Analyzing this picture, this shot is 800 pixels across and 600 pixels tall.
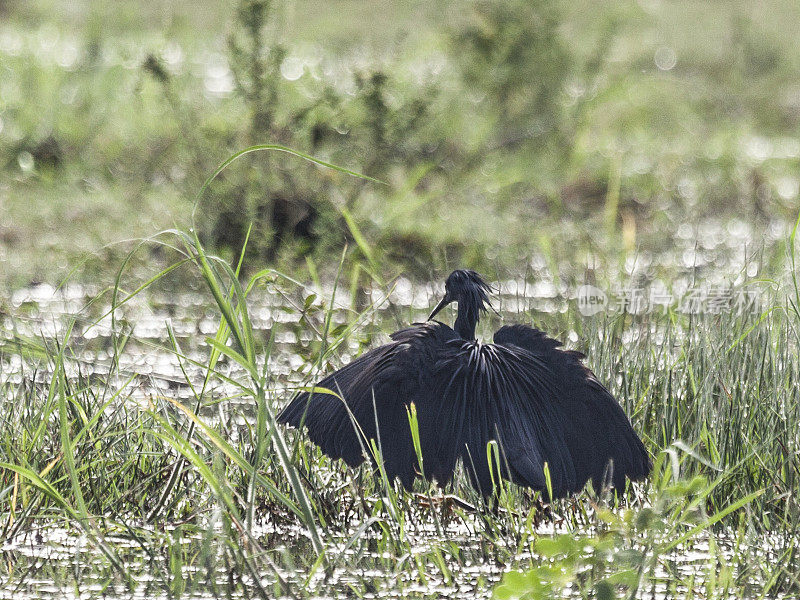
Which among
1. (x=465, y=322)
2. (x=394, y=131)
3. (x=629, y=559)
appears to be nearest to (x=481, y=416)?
(x=465, y=322)

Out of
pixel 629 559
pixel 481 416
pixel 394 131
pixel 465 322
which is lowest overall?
pixel 629 559

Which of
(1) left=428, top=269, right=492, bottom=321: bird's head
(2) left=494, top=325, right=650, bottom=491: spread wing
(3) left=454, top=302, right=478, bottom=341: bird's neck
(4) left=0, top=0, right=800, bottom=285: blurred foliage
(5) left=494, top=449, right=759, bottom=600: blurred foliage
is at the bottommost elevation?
(5) left=494, top=449, right=759, bottom=600: blurred foliage

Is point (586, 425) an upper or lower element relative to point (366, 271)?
lower

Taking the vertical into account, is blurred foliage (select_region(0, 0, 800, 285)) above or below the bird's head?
above

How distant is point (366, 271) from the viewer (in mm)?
3592

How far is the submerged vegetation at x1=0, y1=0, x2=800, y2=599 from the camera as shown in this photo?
200 cm

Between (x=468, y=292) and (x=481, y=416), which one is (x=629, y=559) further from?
(x=468, y=292)

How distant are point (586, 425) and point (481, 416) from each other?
0.75ft

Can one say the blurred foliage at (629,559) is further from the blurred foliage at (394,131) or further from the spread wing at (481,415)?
the blurred foliage at (394,131)

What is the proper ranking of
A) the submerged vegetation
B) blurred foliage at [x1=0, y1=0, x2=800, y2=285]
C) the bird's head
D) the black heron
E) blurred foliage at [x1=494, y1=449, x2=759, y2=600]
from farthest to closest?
blurred foliage at [x1=0, y1=0, x2=800, y2=285] → the bird's head → the black heron → the submerged vegetation → blurred foliage at [x1=494, y1=449, x2=759, y2=600]

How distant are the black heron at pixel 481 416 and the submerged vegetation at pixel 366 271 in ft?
0.29

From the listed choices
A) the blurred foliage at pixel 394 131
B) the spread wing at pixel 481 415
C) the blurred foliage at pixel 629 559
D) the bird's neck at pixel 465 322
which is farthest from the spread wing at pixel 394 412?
the blurred foliage at pixel 394 131

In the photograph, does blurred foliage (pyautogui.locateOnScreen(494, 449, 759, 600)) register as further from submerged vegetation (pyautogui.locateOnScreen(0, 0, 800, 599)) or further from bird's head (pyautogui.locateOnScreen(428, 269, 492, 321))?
bird's head (pyautogui.locateOnScreen(428, 269, 492, 321))

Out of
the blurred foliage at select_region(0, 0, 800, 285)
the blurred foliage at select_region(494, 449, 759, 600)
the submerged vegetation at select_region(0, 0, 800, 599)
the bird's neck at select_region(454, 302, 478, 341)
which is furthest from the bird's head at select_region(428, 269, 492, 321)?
the blurred foliage at select_region(0, 0, 800, 285)
